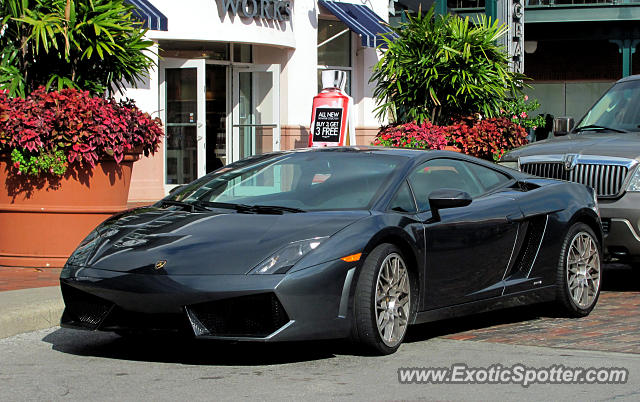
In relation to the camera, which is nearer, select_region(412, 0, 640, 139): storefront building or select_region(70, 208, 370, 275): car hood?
select_region(70, 208, 370, 275): car hood

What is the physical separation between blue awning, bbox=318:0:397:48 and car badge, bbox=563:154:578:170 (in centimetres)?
1163

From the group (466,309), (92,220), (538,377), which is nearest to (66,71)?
(92,220)

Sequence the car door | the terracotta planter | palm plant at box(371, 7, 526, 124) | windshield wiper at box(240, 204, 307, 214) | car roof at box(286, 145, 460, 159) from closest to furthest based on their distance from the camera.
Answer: windshield wiper at box(240, 204, 307, 214)
the car door
car roof at box(286, 145, 460, 159)
the terracotta planter
palm plant at box(371, 7, 526, 124)

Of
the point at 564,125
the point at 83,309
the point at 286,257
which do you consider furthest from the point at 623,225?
the point at 83,309

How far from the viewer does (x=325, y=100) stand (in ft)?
59.8

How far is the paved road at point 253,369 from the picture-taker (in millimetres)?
5328

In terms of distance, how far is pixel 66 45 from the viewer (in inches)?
401

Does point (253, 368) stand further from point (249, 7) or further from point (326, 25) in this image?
point (326, 25)

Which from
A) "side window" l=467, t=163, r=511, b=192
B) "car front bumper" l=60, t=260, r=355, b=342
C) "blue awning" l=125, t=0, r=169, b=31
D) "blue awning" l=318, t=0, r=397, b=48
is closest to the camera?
"car front bumper" l=60, t=260, r=355, b=342

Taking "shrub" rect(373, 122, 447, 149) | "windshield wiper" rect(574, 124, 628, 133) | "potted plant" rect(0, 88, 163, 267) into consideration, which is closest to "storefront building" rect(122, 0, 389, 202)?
"shrub" rect(373, 122, 447, 149)

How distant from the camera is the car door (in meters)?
6.73

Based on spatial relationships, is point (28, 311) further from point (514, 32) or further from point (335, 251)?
point (514, 32)

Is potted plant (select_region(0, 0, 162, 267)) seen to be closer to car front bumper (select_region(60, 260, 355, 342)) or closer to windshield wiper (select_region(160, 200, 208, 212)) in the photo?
windshield wiper (select_region(160, 200, 208, 212))

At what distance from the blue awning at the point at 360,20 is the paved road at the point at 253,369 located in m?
14.7
